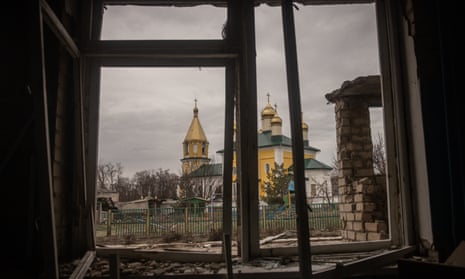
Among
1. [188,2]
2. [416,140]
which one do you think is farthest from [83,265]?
[416,140]

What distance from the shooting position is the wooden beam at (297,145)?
1.69m

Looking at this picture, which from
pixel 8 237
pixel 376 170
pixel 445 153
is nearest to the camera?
pixel 8 237

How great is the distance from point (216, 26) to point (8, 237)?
173cm

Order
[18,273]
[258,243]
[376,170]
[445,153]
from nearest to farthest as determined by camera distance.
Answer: [18,273]
[445,153]
[258,243]
[376,170]

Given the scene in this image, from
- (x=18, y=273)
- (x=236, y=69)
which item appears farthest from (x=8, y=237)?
(x=236, y=69)

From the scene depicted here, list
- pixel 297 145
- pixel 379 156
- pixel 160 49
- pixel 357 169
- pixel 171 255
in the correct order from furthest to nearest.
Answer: pixel 357 169 → pixel 379 156 → pixel 160 49 → pixel 171 255 → pixel 297 145

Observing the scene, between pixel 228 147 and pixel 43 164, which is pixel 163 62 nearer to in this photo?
pixel 228 147

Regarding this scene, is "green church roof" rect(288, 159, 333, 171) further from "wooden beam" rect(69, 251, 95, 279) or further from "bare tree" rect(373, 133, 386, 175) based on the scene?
"wooden beam" rect(69, 251, 95, 279)

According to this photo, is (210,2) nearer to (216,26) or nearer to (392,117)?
(216,26)

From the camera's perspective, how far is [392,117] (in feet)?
7.70

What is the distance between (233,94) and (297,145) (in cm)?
70

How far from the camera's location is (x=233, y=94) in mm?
2305

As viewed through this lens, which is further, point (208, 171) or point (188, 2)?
point (188, 2)

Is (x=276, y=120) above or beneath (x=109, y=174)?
above
